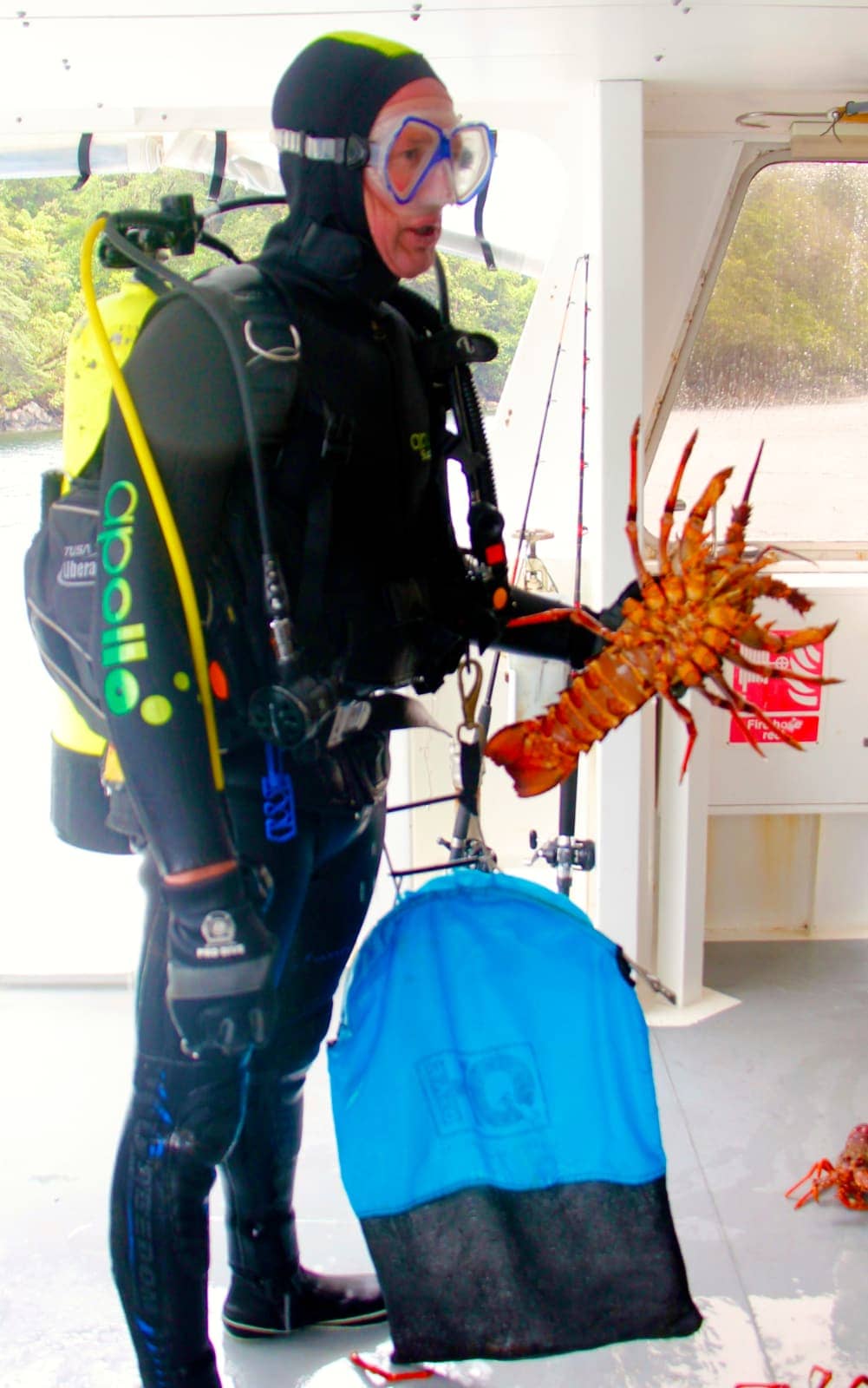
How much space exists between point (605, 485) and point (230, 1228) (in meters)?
1.70

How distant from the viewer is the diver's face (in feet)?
4.88

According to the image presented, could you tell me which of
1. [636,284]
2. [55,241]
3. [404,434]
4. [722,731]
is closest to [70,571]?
[404,434]

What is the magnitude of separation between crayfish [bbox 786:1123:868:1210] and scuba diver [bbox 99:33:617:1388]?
3.78 feet

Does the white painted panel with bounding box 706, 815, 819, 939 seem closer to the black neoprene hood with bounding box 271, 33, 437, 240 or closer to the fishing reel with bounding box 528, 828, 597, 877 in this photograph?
the fishing reel with bounding box 528, 828, 597, 877

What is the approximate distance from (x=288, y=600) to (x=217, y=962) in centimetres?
43

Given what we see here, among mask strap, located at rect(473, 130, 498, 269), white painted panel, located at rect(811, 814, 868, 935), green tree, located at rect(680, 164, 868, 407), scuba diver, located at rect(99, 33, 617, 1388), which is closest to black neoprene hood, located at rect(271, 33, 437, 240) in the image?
scuba diver, located at rect(99, 33, 617, 1388)

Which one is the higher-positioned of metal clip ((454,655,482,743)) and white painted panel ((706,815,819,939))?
metal clip ((454,655,482,743))

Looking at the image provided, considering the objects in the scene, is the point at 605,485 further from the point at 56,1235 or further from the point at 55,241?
the point at 56,1235

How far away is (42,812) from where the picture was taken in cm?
345

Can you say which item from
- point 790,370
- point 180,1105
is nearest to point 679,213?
point 790,370

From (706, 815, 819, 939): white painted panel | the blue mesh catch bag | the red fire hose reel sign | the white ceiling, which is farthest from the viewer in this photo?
(706, 815, 819, 939): white painted panel

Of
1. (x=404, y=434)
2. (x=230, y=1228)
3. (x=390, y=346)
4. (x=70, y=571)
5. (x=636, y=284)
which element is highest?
(x=636, y=284)

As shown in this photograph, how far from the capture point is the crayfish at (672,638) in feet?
5.74

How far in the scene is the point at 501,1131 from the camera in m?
1.64
